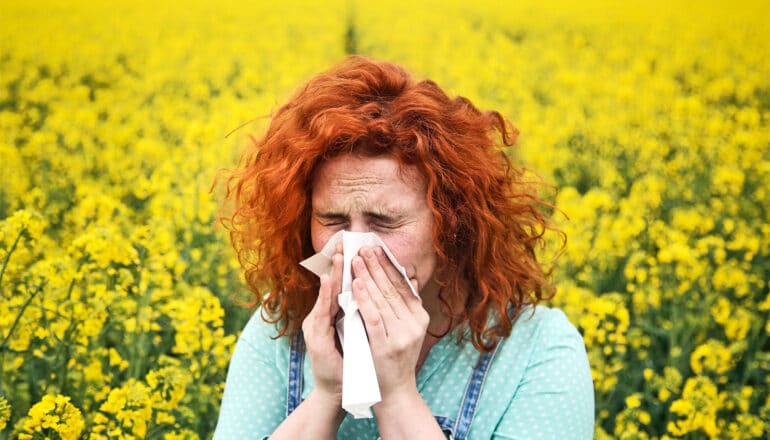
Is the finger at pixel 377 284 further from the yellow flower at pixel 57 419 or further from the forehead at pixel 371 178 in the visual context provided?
the yellow flower at pixel 57 419

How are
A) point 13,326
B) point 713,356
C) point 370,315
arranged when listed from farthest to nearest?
point 713,356 < point 13,326 < point 370,315

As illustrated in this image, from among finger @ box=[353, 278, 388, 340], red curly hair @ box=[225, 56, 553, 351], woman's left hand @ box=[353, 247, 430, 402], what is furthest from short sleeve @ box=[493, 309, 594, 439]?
→ finger @ box=[353, 278, 388, 340]

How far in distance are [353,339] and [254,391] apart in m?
0.37

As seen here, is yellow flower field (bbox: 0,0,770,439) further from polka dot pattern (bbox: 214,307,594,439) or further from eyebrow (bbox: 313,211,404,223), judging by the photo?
eyebrow (bbox: 313,211,404,223)

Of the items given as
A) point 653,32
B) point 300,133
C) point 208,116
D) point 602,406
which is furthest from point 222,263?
point 653,32

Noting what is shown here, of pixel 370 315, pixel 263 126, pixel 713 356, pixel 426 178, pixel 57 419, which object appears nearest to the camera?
pixel 370 315

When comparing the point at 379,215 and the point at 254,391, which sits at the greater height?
the point at 379,215

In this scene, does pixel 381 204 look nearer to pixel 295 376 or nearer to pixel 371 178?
pixel 371 178

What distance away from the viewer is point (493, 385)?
2080 mm

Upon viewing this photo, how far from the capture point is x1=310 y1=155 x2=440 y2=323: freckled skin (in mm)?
1941

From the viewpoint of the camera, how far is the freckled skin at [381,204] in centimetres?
194

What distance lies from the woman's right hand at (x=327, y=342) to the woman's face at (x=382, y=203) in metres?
0.08

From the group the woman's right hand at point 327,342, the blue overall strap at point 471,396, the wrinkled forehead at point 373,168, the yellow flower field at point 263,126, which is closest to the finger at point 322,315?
the woman's right hand at point 327,342

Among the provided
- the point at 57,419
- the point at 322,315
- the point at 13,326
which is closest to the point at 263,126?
the point at 13,326
